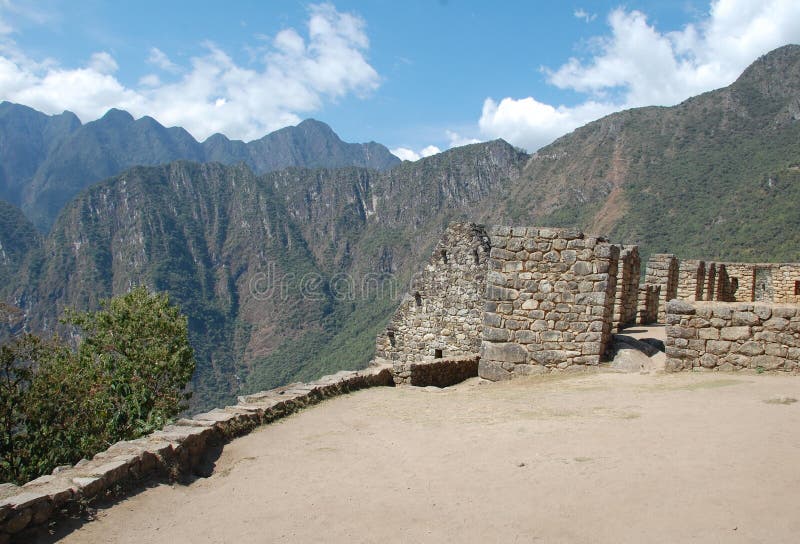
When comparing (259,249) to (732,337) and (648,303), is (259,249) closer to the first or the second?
(648,303)

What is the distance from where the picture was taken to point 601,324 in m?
8.82

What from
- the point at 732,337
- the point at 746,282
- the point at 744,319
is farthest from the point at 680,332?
the point at 746,282

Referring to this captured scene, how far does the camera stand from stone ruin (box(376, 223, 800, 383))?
770 centimetres

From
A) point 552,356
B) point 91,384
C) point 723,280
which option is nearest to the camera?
point 552,356

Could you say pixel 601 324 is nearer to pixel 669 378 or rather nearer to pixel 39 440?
pixel 669 378

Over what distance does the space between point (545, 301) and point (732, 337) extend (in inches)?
105

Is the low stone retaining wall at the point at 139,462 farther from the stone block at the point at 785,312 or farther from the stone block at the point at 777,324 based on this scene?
the stone block at the point at 785,312

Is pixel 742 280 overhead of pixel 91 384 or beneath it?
overhead

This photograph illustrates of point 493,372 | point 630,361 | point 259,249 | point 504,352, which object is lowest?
point 493,372

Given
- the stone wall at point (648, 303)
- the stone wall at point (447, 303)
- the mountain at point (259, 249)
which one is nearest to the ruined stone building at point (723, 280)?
the stone wall at point (648, 303)

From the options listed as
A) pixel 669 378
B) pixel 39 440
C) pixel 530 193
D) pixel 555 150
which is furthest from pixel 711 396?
pixel 555 150

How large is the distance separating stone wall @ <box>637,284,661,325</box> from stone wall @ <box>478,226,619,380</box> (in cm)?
560

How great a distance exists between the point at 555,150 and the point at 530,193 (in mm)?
12029

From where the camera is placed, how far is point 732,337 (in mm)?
7676
